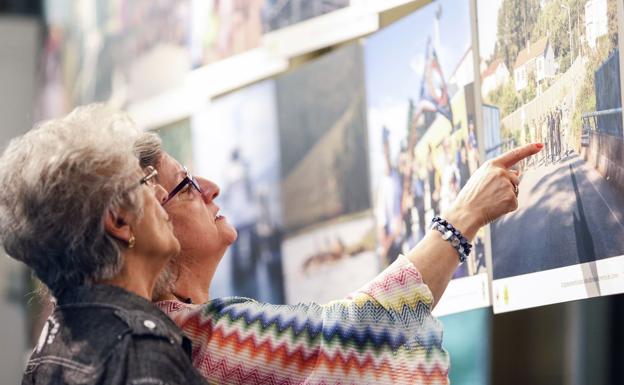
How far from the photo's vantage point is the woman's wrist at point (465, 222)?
65.8 inches

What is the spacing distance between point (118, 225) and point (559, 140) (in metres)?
0.79

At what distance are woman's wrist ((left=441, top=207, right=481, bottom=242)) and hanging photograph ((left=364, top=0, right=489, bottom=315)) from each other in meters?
0.32

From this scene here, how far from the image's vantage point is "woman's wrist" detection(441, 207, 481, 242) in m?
1.67

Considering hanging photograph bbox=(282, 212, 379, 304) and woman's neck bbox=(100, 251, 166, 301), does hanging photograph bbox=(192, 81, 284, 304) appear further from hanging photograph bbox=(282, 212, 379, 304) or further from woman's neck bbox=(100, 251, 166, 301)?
woman's neck bbox=(100, 251, 166, 301)

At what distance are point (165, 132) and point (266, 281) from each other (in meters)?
0.89

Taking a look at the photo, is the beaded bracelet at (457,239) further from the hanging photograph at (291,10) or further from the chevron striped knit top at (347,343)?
the hanging photograph at (291,10)

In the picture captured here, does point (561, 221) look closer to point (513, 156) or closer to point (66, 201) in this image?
point (513, 156)

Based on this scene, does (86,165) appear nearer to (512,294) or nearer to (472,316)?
(512,294)

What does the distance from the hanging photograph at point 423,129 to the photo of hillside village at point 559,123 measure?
0.09 metres

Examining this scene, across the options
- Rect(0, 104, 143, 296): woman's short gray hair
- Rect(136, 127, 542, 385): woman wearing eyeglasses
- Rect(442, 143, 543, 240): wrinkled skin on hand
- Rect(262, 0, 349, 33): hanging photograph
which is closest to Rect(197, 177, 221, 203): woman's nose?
Rect(136, 127, 542, 385): woman wearing eyeglasses

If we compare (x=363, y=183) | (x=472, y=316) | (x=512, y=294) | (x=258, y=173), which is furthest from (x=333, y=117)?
(x=512, y=294)

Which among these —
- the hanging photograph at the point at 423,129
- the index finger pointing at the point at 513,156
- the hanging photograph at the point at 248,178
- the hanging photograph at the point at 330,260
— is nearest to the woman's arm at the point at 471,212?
the index finger pointing at the point at 513,156

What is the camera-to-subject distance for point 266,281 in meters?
3.36

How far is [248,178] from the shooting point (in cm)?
343
